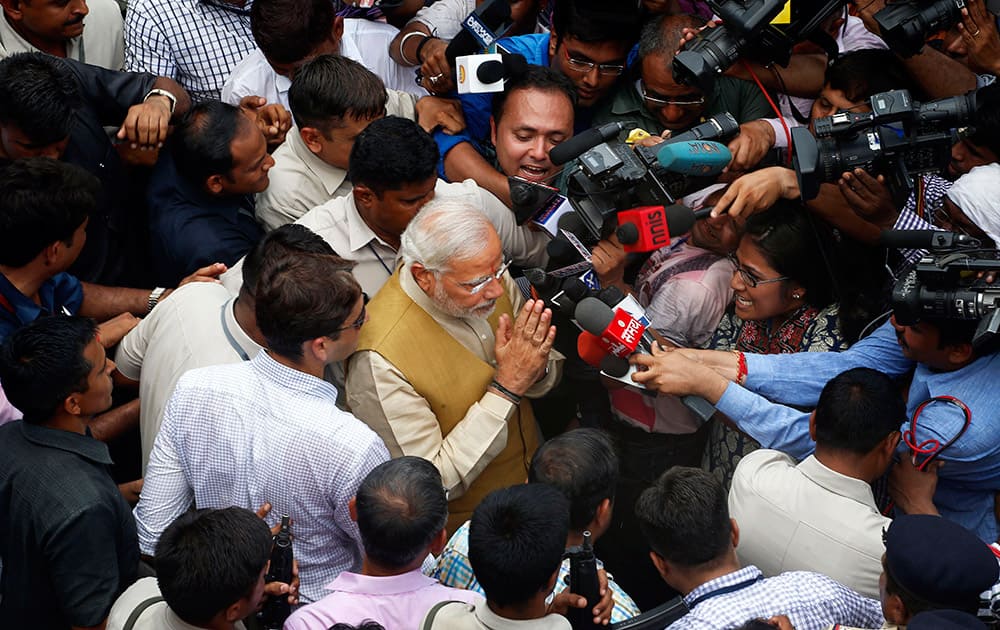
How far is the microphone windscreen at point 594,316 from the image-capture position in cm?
324

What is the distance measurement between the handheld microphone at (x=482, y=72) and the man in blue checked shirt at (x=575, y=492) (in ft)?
5.15

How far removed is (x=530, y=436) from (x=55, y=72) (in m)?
2.12

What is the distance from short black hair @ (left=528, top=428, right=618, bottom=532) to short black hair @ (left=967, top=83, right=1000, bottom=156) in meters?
1.67

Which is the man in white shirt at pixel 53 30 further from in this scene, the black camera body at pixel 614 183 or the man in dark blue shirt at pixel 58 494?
the black camera body at pixel 614 183

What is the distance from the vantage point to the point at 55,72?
355 centimetres

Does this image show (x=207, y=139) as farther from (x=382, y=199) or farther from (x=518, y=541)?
(x=518, y=541)

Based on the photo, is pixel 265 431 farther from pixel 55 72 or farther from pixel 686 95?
pixel 686 95

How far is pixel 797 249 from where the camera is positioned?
349 centimetres

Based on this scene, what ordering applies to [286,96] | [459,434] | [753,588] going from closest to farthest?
[753,588], [459,434], [286,96]

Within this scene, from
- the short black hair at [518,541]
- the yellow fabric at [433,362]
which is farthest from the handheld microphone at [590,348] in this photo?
the short black hair at [518,541]

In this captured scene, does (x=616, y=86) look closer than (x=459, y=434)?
No

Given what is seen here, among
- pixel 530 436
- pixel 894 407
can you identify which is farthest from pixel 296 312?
pixel 894 407

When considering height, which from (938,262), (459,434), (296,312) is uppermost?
(938,262)

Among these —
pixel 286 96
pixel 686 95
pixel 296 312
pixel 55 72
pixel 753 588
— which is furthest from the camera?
pixel 286 96
